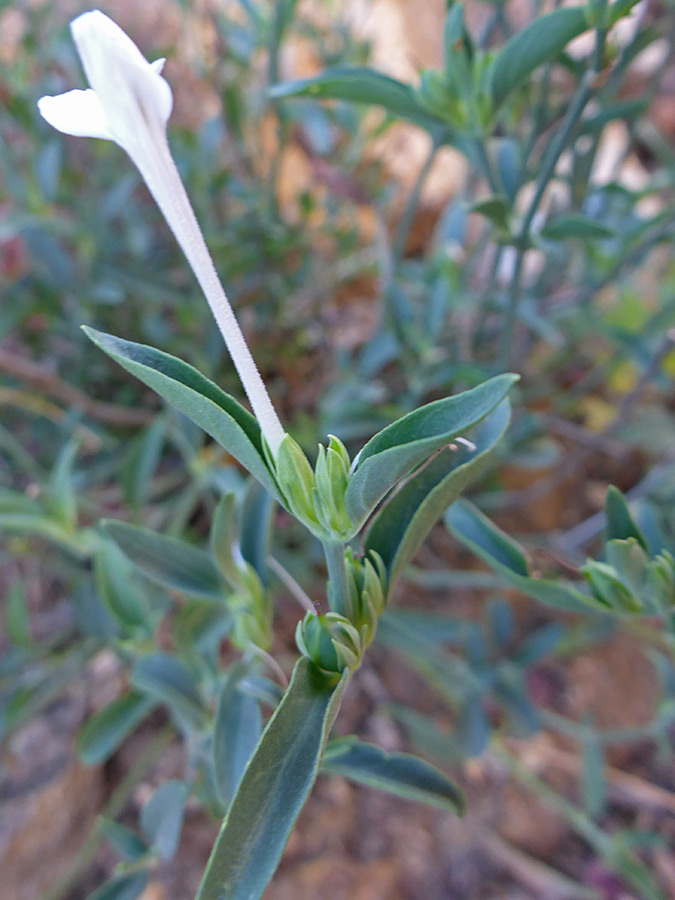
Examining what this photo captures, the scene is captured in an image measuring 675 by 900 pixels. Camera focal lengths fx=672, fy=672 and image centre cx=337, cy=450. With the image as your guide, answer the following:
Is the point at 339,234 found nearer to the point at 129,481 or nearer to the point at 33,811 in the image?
the point at 129,481

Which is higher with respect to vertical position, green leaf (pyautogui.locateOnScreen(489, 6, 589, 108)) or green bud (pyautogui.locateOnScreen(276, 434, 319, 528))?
green leaf (pyautogui.locateOnScreen(489, 6, 589, 108))

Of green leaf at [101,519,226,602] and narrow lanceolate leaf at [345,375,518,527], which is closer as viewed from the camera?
narrow lanceolate leaf at [345,375,518,527]

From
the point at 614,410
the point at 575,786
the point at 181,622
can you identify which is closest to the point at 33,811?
the point at 181,622

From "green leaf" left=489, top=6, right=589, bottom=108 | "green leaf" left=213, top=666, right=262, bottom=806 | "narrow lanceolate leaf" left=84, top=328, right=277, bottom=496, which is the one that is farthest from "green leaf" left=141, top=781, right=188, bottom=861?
"green leaf" left=489, top=6, right=589, bottom=108

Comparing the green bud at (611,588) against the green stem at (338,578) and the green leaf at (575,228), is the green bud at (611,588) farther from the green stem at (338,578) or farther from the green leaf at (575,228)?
the green leaf at (575,228)

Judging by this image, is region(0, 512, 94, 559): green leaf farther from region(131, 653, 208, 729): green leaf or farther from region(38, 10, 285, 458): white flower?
region(38, 10, 285, 458): white flower

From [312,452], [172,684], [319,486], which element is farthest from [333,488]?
[312,452]

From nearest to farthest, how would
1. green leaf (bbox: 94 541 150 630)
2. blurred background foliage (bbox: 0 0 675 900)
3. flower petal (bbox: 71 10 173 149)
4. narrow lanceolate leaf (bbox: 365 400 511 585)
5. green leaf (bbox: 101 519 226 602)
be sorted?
1. flower petal (bbox: 71 10 173 149)
2. narrow lanceolate leaf (bbox: 365 400 511 585)
3. green leaf (bbox: 101 519 226 602)
4. green leaf (bbox: 94 541 150 630)
5. blurred background foliage (bbox: 0 0 675 900)
